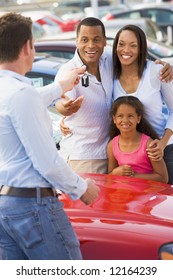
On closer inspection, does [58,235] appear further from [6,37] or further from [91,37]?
[91,37]

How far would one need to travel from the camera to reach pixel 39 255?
339 cm

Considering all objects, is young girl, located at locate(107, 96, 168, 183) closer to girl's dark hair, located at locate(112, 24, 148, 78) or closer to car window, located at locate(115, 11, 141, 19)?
girl's dark hair, located at locate(112, 24, 148, 78)

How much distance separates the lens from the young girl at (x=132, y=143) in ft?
16.8

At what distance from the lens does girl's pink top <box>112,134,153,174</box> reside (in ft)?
16.9

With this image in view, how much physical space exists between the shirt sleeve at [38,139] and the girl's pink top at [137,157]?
70.9 inches

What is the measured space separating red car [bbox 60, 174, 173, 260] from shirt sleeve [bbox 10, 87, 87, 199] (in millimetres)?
576

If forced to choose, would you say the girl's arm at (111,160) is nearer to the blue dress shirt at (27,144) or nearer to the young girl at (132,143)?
the young girl at (132,143)

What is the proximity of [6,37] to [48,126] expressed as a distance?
0.42 metres

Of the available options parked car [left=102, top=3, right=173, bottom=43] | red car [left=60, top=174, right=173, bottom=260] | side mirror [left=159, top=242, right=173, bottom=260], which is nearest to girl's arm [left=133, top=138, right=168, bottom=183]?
red car [left=60, top=174, right=173, bottom=260]
